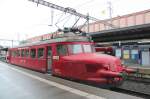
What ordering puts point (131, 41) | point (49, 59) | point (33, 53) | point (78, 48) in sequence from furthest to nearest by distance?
point (131, 41)
point (33, 53)
point (49, 59)
point (78, 48)

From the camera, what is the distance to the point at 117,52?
88.2 ft

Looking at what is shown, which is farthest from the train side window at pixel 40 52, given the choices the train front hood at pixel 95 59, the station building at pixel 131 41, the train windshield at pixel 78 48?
the station building at pixel 131 41

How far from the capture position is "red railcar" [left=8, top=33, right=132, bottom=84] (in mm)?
9336

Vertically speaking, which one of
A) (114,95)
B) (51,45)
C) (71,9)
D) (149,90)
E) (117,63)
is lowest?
(149,90)

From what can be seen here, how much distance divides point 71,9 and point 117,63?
11626 mm

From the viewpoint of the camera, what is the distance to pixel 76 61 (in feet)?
33.4

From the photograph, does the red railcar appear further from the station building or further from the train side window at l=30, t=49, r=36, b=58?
the station building

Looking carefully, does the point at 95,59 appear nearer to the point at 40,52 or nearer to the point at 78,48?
the point at 78,48

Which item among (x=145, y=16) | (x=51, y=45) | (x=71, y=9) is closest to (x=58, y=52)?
(x=51, y=45)

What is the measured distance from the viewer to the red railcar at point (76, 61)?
9336 mm

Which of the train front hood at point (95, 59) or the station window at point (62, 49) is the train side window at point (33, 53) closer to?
the station window at point (62, 49)

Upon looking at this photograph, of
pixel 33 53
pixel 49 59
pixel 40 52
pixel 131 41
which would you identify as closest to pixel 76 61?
pixel 49 59

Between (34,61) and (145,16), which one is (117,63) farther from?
(145,16)

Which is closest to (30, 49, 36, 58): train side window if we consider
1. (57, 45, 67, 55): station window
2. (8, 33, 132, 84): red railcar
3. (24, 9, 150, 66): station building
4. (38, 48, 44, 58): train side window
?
(8, 33, 132, 84): red railcar
